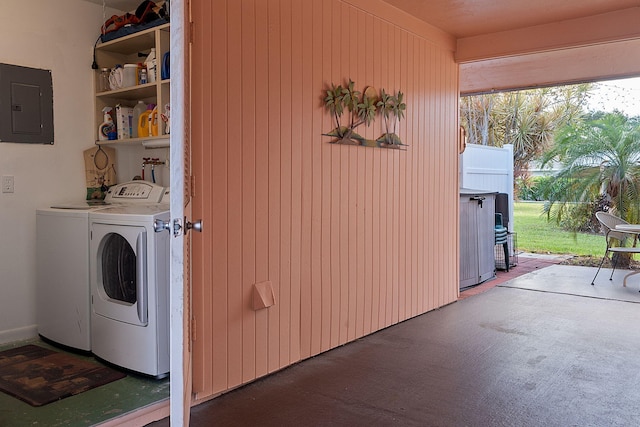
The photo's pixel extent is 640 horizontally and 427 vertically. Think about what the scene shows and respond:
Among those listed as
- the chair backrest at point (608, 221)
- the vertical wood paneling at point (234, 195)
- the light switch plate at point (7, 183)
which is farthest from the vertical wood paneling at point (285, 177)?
the chair backrest at point (608, 221)

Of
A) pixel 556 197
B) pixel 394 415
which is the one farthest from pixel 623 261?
pixel 394 415

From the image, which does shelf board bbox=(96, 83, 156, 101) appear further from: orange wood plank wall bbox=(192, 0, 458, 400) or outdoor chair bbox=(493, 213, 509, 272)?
outdoor chair bbox=(493, 213, 509, 272)

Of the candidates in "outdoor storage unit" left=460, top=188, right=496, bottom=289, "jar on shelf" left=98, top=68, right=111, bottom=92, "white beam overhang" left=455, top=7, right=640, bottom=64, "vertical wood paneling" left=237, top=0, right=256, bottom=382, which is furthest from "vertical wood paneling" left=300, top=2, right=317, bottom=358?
"outdoor storage unit" left=460, top=188, right=496, bottom=289

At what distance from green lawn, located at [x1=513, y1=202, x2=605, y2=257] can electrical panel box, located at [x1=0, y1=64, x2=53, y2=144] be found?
7.08 m

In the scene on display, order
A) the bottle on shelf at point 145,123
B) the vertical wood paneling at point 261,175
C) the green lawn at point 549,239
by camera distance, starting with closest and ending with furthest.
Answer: the vertical wood paneling at point 261,175
the bottle on shelf at point 145,123
the green lawn at point 549,239

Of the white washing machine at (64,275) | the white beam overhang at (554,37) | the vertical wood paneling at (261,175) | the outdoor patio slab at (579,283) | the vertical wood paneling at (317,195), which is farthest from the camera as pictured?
the outdoor patio slab at (579,283)

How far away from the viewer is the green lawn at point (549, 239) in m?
8.39

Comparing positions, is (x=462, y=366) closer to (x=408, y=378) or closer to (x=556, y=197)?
(x=408, y=378)

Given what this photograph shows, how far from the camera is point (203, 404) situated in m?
2.73

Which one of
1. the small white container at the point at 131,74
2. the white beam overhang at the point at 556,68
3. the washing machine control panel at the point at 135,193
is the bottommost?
the washing machine control panel at the point at 135,193

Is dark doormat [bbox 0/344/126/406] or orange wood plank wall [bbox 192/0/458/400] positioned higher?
orange wood plank wall [bbox 192/0/458/400]

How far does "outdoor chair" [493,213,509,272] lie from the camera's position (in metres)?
6.64

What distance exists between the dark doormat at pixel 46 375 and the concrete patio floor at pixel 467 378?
0.63m

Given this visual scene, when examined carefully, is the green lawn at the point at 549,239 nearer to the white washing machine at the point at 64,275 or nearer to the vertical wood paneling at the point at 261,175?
the vertical wood paneling at the point at 261,175
